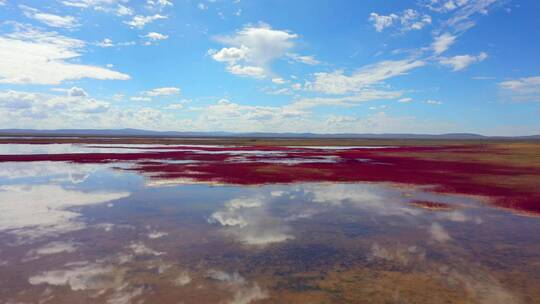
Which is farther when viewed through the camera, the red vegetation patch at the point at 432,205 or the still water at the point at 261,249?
the red vegetation patch at the point at 432,205

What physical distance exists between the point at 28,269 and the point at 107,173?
73.1ft

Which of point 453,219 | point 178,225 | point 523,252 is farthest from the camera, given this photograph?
point 453,219

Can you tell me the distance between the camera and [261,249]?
455 inches

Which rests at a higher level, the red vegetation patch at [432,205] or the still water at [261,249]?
the red vegetation patch at [432,205]

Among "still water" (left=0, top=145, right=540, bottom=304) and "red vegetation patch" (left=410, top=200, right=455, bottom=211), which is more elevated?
"red vegetation patch" (left=410, top=200, right=455, bottom=211)

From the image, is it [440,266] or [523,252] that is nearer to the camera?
[440,266]

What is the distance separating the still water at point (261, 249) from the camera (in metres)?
8.48

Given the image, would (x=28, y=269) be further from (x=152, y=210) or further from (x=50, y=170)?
(x=50, y=170)

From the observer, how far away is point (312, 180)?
28031 millimetres

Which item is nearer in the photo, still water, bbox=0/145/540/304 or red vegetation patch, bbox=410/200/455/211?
still water, bbox=0/145/540/304

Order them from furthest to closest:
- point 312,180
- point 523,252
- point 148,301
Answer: point 312,180
point 523,252
point 148,301

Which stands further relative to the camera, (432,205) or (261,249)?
Result: (432,205)

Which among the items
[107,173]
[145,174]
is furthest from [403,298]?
[107,173]

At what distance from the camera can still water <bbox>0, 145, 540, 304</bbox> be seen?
27.8 feet
